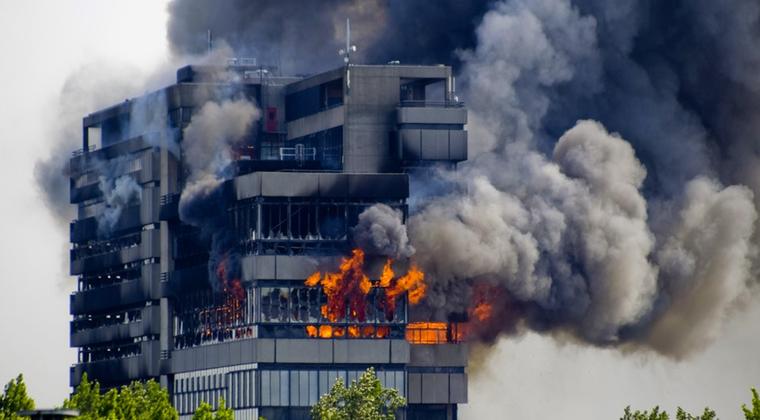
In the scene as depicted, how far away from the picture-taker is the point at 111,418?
199 metres

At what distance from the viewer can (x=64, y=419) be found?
122562 mm

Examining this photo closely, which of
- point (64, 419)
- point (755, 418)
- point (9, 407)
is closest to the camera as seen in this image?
point (64, 419)

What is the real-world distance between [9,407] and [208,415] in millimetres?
13615

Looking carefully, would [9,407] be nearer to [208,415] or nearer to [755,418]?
[208,415]

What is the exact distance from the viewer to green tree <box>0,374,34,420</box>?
640 ft

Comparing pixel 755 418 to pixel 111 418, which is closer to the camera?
pixel 755 418

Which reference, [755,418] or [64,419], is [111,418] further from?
[64,419]

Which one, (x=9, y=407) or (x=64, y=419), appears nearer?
(x=64, y=419)

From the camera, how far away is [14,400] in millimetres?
197750

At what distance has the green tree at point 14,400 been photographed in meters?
195

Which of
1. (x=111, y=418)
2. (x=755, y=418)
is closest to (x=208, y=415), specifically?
(x=111, y=418)

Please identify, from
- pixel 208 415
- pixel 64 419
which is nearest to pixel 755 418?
pixel 208 415

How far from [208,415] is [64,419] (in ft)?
250

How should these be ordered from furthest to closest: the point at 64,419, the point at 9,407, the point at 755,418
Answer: the point at 9,407
the point at 755,418
the point at 64,419
